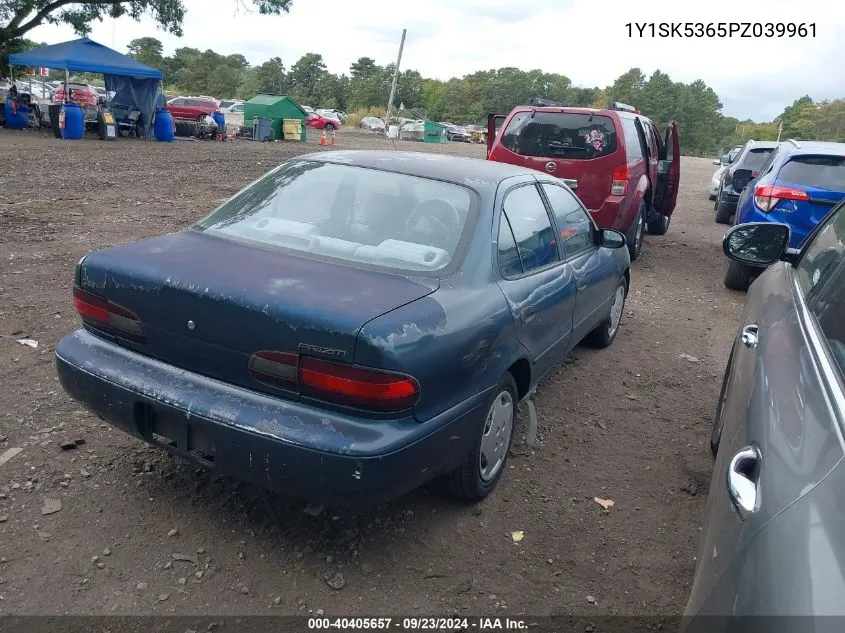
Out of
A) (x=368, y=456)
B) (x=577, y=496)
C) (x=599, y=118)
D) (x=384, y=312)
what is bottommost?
(x=577, y=496)

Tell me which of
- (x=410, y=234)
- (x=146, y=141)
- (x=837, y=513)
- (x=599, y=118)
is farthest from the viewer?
(x=146, y=141)

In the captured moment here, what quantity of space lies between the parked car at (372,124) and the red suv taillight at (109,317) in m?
49.6

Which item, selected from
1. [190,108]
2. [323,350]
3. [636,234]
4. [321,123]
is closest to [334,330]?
[323,350]

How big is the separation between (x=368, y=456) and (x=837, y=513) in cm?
156

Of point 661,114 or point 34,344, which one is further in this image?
point 661,114

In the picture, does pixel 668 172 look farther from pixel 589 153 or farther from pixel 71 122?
pixel 71 122

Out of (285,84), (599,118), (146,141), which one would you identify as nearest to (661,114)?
(285,84)

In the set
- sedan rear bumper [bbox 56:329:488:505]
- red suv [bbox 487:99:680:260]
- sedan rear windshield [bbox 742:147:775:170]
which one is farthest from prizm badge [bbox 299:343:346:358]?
sedan rear windshield [bbox 742:147:775:170]

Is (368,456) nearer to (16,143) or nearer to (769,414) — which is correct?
(769,414)

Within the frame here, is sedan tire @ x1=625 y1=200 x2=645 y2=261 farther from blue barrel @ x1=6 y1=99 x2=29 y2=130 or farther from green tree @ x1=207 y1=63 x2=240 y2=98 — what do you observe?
green tree @ x1=207 y1=63 x2=240 y2=98

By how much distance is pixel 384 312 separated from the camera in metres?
2.57

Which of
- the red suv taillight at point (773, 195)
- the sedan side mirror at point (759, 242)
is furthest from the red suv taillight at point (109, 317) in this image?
the red suv taillight at point (773, 195)

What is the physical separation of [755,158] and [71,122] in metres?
19.5

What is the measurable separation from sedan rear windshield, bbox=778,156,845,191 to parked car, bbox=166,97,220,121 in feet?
93.3
